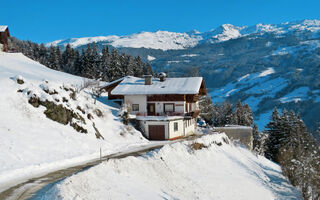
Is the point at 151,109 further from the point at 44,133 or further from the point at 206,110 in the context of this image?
the point at 206,110

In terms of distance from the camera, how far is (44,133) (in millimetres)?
24062

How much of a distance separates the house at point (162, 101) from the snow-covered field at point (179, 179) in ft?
40.2

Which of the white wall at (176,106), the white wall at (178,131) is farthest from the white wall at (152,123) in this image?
the white wall at (176,106)

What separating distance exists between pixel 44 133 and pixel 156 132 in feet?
62.3

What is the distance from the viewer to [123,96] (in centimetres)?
4900

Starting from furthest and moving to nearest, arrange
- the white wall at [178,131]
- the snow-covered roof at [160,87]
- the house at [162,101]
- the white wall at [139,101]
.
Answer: the white wall at [139,101] < the snow-covered roof at [160,87] < the house at [162,101] < the white wall at [178,131]

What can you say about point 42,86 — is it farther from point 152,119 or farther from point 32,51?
point 32,51

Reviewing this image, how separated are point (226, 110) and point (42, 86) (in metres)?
53.4

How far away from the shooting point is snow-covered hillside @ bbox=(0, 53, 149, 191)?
61.4 ft

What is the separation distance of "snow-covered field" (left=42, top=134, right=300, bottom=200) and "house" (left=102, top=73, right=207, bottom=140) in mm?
12258

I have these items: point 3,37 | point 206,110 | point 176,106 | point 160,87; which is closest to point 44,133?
point 176,106

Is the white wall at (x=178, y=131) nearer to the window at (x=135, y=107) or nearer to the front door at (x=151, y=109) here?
the front door at (x=151, y=109)

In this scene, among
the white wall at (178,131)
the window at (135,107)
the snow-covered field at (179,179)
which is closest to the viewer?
the snow-covered field at (179,179)

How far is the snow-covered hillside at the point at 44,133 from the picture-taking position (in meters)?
18.7
